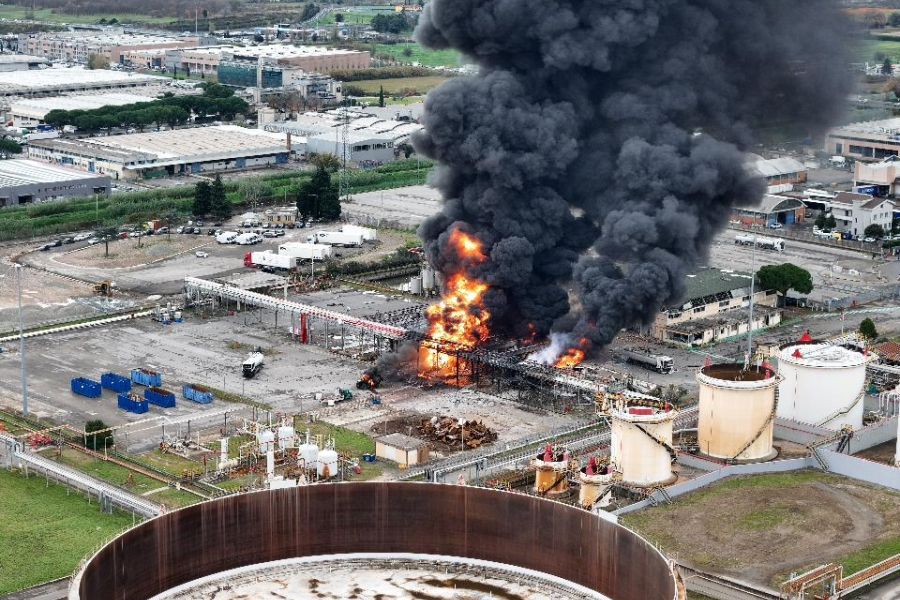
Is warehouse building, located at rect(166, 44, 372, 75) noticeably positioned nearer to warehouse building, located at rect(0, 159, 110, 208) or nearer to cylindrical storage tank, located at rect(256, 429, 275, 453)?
warehouse building, located at rect(0, 159, 110, 208)

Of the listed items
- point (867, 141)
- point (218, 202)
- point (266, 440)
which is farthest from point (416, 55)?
point (266, 440)

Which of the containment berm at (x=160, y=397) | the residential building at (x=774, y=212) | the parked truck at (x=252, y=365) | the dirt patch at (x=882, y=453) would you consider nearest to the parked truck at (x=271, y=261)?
the parked truck at (x=252, y=365)

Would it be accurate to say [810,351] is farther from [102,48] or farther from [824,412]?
[102,48]

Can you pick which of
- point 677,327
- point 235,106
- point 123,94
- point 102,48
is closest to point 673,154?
point 677,327

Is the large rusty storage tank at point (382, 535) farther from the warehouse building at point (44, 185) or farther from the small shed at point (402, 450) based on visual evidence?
the warehouse building at point (44, 185)

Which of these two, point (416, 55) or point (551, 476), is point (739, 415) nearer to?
point (551, 476)
